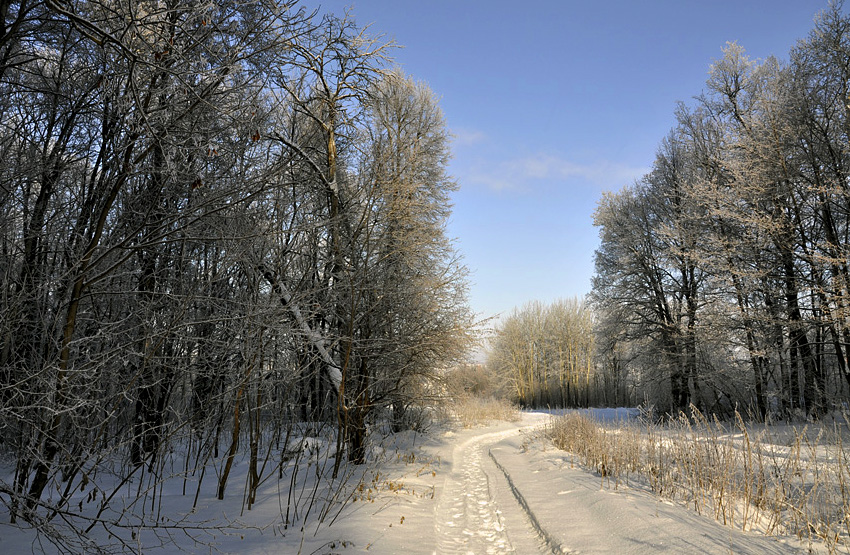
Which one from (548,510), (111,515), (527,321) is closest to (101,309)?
(111,515)

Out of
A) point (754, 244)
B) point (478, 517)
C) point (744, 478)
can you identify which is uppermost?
point (754, 244)

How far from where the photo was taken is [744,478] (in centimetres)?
549

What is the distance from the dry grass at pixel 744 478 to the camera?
437 centimetres

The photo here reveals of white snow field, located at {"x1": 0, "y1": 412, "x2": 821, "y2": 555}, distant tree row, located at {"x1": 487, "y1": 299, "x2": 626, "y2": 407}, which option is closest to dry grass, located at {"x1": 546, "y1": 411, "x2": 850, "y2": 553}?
white snow field, located at {"x1": 0, "y1": 412, "x2": 821, "y2": 555}

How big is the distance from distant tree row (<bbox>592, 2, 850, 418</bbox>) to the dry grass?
12.5 feet

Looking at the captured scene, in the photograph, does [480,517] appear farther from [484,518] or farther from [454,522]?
[454,522]

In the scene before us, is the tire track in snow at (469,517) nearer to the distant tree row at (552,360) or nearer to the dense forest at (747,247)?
the dense forest at (747,247)

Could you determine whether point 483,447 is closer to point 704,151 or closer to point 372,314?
point 372,314

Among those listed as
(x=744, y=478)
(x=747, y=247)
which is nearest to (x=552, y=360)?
(x=747, y=247)

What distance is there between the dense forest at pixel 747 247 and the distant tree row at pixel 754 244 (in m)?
0.05

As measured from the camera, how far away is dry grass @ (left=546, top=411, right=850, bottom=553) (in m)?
4.37

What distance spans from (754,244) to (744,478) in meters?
8.13

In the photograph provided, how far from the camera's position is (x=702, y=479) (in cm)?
595

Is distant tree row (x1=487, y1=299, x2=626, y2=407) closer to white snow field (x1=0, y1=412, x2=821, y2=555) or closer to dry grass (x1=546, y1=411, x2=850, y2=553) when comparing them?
dry grass (x1=546, y1=411, x2=850, y2=553)
